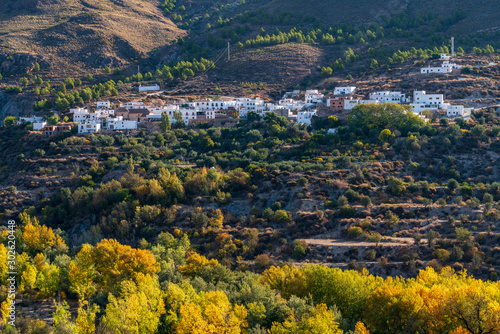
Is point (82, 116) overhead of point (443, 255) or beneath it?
overhead

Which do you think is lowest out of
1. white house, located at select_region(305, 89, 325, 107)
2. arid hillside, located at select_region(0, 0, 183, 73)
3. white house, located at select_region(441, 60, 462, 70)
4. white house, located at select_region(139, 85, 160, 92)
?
white house, located at select_region(305, 89, 325, 107)

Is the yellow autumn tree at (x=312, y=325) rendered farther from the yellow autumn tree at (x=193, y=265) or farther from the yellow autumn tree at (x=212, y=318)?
the yellow autumn tree at (x=193, y=265)

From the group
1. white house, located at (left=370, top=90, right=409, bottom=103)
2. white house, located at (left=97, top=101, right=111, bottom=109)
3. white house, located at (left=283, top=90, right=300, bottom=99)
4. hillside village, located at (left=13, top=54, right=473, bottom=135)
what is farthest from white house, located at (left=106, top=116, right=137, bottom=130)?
white house, located at (left=370, top=90, right=409, bottom=103)

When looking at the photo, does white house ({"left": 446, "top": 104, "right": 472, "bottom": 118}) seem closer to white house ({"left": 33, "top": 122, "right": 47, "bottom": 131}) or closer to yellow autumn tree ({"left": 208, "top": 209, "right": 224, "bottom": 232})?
yellow autumn tree ({"left": 208, "top": 209, "right": 224, "bottom": 232})

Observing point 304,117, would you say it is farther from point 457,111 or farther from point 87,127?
point 87,127

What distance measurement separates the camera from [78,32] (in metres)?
102

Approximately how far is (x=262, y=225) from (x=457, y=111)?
102 feet

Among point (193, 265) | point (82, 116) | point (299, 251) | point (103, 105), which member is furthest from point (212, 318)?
point (103, 105)

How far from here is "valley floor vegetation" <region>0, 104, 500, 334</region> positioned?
88.0 feet

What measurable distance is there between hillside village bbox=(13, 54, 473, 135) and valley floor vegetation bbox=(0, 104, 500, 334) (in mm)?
2984

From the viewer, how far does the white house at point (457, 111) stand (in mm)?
63188

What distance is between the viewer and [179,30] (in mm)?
120812

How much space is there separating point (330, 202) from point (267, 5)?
83880 millimetres

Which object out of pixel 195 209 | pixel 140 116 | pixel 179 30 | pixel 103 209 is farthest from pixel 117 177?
pixel 179 30
